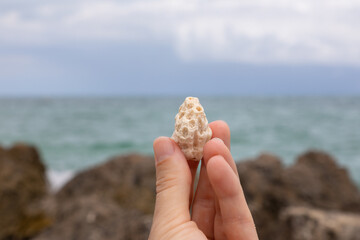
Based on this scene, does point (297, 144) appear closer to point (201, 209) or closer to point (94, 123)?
point (94, 123)

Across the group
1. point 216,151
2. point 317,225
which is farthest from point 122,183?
point 216,151

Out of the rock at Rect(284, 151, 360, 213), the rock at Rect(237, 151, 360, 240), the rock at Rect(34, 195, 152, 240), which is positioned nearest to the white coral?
the rock at Rect(34, 195, 152, 240)

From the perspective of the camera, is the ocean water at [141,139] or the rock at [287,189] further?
the ocean water at [141,139]

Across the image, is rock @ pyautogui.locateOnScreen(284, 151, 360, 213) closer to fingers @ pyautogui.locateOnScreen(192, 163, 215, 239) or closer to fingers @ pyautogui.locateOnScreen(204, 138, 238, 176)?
fingers @ pyautogui.locateOnScreen(192, 163, 215, 239)

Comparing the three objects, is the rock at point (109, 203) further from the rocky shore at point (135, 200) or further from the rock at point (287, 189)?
the rock at point (287, 189)

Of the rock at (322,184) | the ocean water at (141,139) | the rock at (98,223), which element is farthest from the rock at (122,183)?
the ocean water at (141,139)

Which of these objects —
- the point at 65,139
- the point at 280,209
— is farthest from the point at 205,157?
the point at 65,139

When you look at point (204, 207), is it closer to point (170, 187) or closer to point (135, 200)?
point (170, 187)
